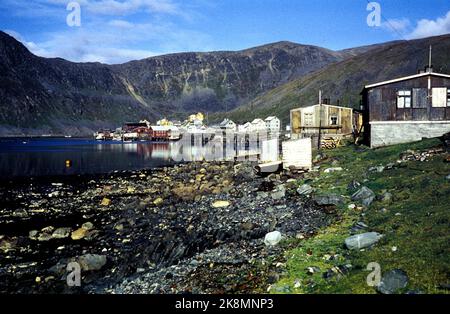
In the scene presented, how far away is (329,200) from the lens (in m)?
19.1

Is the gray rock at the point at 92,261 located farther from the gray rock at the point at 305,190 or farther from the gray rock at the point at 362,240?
the gray rock at the point at 305,190

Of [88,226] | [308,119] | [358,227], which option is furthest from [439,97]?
[88,226]

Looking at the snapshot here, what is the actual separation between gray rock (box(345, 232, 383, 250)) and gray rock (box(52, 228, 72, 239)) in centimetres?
1529

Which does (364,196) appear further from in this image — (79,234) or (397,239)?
(79,234)

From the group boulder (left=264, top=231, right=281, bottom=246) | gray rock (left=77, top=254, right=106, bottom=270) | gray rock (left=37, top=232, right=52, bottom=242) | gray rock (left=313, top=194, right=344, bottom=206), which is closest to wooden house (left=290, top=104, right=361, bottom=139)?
gray rock (left=313, top=194, right=344, bottom=206)

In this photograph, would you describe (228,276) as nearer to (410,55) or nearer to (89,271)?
(89,271)

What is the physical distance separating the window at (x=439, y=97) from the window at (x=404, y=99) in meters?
1.97

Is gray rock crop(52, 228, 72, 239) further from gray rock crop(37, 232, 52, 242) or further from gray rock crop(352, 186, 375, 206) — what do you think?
gray rock crop(352, 186, 375, 206)

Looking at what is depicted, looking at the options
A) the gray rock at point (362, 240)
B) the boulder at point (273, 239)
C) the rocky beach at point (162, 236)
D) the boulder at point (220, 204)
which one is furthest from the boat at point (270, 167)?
the gray rock at point (362, 240)

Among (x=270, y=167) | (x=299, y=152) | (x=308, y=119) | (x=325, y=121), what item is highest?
(x=308, y=119)

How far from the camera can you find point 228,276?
12273 millimetres

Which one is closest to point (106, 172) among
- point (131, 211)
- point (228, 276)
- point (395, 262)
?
point (131, 211)

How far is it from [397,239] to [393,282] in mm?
3132

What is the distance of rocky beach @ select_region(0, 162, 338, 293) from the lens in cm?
1294
